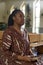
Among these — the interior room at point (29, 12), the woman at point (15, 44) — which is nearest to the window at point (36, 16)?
the interior room at point (29, 12)

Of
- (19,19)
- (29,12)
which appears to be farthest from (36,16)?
(19,19)

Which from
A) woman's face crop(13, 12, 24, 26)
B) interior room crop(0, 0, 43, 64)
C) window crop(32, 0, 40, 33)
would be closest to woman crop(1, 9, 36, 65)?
woman's face crop(13, 12, 24, 26)

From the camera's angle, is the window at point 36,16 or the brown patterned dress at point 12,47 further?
the window at point 36,16

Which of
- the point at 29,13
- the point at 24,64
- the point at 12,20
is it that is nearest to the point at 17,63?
the point at 24,64

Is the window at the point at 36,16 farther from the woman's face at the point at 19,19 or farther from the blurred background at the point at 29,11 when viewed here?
the woman's face at the point at 19,19

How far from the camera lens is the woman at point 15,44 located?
0.96 m

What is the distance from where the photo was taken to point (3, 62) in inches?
38.4

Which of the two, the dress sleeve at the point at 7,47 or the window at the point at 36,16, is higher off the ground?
the dress sleeve at the point at 7,47

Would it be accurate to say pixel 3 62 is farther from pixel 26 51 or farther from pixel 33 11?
pixel 33 11

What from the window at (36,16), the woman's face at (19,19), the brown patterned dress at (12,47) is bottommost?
the window at (36,16)

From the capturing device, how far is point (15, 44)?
99 cm

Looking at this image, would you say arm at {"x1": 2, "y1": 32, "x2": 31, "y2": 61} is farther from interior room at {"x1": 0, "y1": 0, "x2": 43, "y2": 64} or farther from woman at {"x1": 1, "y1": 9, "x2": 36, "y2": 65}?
interior room at {"x1": 0, "y1": 0, "x2": 43, "y2": 64}

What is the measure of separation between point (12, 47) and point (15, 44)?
2cm

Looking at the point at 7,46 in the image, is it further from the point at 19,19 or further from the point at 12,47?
the point at 19,19
